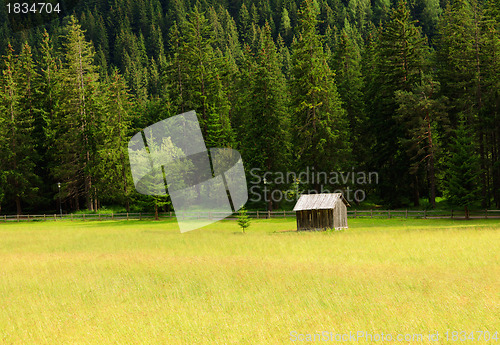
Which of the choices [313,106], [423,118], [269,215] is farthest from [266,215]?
[423,118]

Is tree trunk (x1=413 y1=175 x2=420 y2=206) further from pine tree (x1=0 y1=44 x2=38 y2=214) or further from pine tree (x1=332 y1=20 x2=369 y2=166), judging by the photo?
pine tree (x1=0 y1=44 x2=38 y2=214)

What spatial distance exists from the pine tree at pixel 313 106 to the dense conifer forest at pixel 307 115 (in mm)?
153

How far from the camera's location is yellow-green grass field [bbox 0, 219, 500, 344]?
1139cm

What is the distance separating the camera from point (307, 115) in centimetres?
5519

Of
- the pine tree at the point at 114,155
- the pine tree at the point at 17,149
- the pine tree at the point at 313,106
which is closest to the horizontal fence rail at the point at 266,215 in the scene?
the pine tree at the point at 17,149

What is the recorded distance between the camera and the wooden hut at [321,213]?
3853 cm

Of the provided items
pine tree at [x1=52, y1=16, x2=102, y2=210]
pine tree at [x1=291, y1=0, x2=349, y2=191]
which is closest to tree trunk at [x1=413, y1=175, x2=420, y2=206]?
pine tree at [x1=291, y1=0, x2=349, y2=191]

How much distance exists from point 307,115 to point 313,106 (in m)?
1.53

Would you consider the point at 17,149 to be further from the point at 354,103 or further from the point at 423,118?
the point at 423,118

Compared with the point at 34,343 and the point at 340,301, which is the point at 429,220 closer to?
the point at 340,301

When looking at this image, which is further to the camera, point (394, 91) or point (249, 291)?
point (394, 91)

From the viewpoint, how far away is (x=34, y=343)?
10891mm

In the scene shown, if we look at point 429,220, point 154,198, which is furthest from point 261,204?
point 429,220

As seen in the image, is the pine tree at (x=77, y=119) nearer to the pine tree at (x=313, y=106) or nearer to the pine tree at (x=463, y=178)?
the pine tree at (x=313, y=106)
